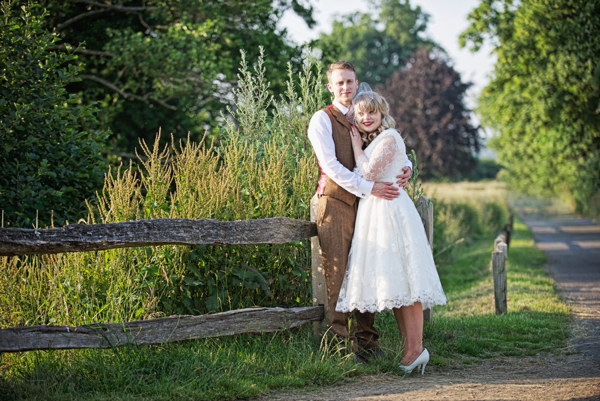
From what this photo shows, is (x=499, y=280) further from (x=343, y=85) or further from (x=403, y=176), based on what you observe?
(x=343, y=85)

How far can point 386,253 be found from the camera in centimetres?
454

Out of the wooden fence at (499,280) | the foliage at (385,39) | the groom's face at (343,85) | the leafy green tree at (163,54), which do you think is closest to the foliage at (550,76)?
the leafy green tree at (163,54)

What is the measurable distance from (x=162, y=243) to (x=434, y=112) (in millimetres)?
39527

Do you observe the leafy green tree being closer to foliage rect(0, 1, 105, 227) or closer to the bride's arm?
foliage rect(0, 1, 105, 227)

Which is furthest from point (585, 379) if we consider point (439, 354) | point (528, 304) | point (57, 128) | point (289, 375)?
point (57, 128)

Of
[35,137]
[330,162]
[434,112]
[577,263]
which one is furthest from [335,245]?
[434,112]

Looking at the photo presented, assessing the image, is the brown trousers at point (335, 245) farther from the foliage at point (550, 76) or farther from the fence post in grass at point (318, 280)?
the foliage at point (550, 76)

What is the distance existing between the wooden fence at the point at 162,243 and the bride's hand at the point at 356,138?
0.58m

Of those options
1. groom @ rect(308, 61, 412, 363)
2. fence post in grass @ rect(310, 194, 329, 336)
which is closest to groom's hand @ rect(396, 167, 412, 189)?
groom @ rect(308, 61, 412, 363)

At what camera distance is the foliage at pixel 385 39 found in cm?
5731

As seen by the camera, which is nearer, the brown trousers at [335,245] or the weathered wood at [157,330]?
the weathered wood at [157,330]

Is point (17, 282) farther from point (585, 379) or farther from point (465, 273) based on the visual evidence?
point (465, 273)

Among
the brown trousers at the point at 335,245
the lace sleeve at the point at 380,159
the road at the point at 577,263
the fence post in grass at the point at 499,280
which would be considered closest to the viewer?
the lace sleeve at the point at 380,159

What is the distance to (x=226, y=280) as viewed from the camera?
16.2ft
